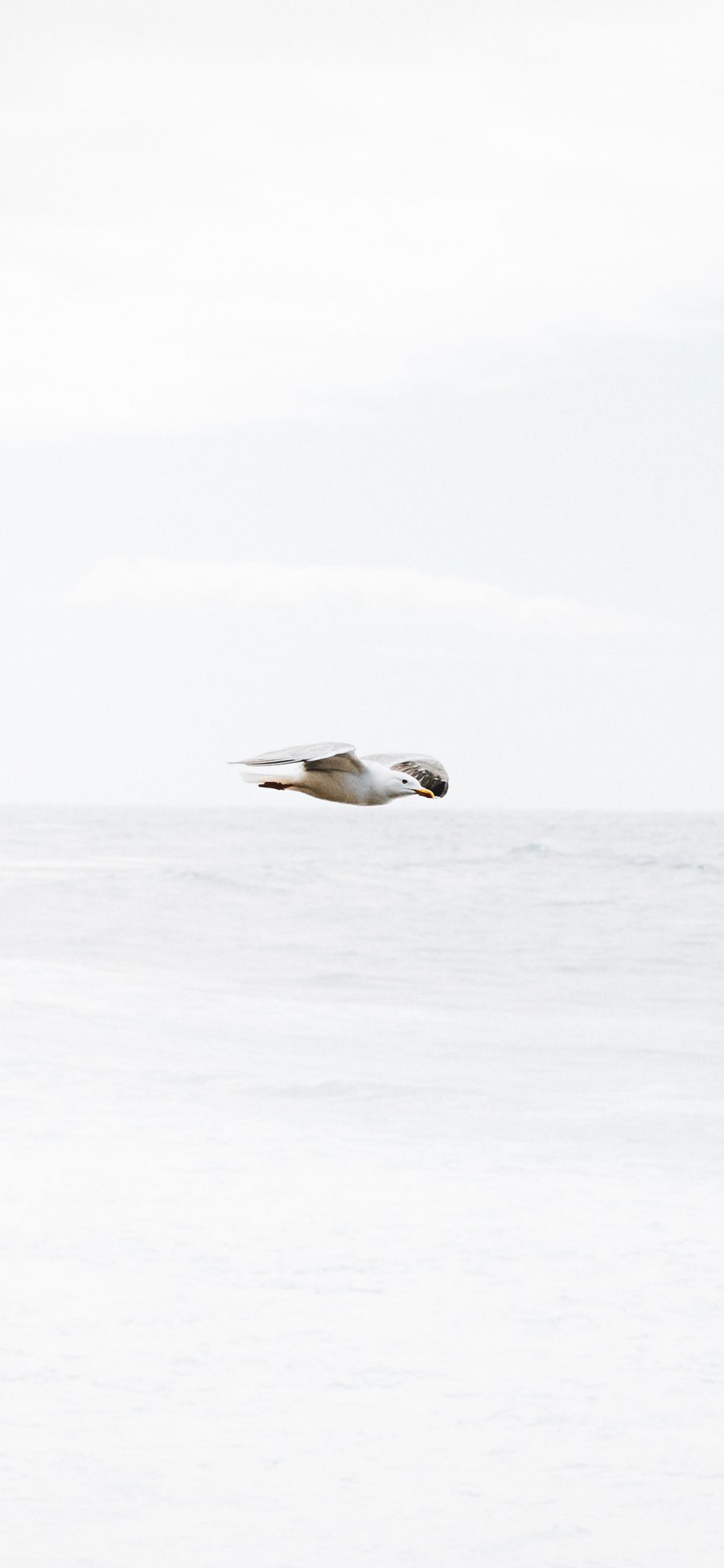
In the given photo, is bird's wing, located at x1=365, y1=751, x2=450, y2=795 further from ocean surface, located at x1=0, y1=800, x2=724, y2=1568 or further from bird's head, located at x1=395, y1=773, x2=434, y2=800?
ocean surface, located at x1=0, y1=800, x2=724, y2=1568

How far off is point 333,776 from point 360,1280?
965cm

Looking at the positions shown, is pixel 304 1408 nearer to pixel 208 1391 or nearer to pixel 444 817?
pixel 208 1391

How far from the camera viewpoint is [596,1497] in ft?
28.4

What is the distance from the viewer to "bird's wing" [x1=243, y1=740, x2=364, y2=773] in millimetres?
2266

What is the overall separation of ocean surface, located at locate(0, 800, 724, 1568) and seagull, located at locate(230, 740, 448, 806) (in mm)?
65

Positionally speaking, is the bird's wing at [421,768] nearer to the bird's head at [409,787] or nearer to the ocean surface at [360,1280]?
the bird's head at [409,787]

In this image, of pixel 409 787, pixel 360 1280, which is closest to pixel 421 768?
pixel 409 787

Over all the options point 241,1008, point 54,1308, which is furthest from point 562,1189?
point 241,1008

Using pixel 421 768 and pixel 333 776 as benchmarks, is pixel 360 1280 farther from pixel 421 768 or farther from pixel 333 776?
pixel 333 776

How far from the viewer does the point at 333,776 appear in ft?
7.83

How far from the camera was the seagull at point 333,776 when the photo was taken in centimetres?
228

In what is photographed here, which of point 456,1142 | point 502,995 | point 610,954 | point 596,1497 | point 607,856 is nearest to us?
point 596,1497

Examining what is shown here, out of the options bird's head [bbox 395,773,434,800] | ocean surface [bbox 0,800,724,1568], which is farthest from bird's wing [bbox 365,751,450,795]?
ocean surface [bbox 0,800,724,1568]

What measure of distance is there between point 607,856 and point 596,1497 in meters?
48.5
